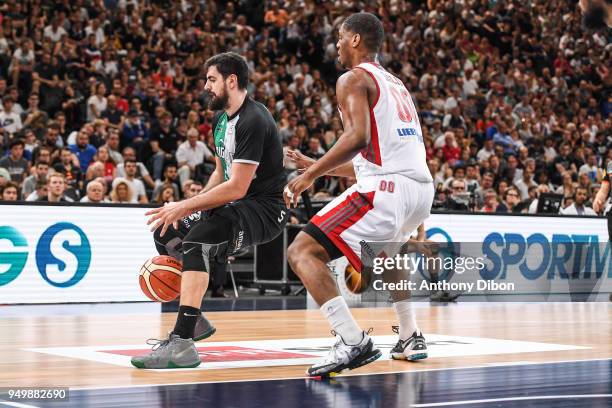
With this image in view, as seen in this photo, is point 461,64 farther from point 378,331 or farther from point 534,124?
point 378,331

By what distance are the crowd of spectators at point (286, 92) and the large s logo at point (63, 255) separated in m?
0.72

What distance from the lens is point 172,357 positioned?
19.2 feet

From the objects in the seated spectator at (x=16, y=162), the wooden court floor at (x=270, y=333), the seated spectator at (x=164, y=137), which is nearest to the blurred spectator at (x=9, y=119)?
the seated spectator at (x=16, y=162)

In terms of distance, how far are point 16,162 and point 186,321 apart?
8681 millimetres

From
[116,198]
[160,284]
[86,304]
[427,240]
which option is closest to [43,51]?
[116,198]

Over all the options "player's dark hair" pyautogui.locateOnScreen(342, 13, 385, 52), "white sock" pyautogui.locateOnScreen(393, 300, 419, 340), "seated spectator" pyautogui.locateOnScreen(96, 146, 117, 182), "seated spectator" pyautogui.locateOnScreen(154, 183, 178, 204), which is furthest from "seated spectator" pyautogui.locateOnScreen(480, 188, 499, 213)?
"player's dark hair" pyautogui.locateOnScreen(342, 13, 385, 52)

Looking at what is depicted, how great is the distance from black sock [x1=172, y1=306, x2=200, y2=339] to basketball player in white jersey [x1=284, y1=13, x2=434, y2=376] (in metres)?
0.70

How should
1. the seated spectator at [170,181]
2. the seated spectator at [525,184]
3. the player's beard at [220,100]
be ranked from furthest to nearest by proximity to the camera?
the seated spectator at [525,184] < the seated spectator at [170,181] < the player's beard at [220,100]

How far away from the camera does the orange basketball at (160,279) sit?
6.54m

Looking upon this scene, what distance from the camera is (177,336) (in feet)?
19.4

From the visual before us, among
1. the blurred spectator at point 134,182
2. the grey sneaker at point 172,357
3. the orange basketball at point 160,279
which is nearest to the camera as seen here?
the grey sneaker at point 172,357

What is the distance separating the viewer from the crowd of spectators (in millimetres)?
14969

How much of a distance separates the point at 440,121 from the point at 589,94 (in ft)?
20.2

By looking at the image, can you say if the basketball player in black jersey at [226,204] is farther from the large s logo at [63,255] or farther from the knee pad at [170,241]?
the large s logo at [63,255]
